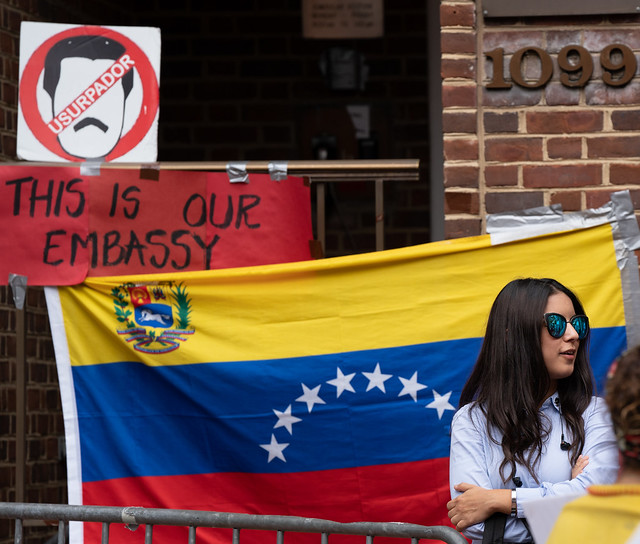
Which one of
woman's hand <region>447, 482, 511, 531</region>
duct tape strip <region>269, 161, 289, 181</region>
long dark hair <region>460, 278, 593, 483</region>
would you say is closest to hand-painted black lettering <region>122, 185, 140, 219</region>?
duct tape strip <region>269, 161, 289, 181</region>

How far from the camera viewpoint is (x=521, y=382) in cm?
325

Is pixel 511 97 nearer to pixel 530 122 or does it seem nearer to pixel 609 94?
pixel 530 122

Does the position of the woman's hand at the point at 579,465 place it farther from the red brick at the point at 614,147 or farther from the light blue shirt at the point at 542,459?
the red brick at the point at 614,147

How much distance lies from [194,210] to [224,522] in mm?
1675

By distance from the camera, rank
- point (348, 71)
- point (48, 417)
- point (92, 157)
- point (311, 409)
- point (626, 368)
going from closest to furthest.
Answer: point (626, 368) < point (311, 409) < point (92, 157) < point (48, 417) < point (348, 71)

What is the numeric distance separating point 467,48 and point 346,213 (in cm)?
241

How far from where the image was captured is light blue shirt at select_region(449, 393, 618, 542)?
3088 mm

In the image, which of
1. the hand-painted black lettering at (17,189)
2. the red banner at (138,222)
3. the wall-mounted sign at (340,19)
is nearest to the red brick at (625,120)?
the red banner at (138,222)

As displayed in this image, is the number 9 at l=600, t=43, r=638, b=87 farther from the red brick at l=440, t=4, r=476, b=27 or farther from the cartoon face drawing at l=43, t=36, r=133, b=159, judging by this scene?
the cartoon face drawing at l=43, t=36, r=133, b=159

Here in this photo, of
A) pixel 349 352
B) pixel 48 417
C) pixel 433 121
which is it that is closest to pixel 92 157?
pixel 349 352

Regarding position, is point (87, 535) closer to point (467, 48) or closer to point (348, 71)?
point (467, 48)

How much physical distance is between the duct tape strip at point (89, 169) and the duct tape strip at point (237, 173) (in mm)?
573

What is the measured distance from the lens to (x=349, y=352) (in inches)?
174

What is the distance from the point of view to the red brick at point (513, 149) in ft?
15.1
